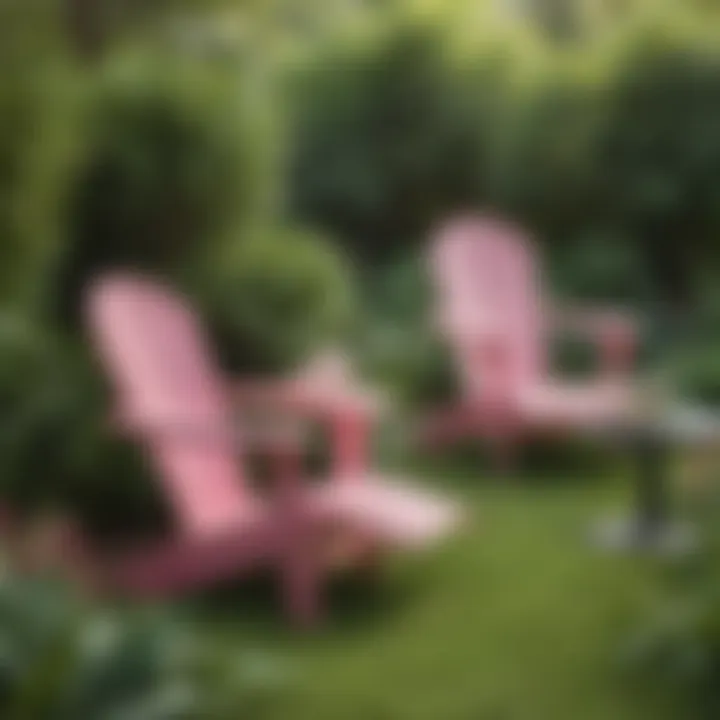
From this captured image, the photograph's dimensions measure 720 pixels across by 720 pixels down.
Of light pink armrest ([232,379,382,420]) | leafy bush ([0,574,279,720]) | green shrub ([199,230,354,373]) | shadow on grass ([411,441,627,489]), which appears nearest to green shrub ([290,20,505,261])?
shadow on grass ([411,441,627,489])

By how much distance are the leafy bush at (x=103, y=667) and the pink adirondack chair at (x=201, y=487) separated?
0.38 m

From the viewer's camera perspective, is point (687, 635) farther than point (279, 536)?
No

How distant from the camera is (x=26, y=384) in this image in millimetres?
3447

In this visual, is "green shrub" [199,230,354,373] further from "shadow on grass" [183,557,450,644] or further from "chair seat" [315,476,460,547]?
"shadow on grass" [183,557,450,644]

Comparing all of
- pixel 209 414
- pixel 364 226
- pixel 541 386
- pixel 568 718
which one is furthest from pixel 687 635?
pixel 364 226

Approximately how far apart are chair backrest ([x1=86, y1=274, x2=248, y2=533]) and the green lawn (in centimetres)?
25

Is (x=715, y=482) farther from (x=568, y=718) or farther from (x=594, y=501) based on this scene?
(x=568, y=718)

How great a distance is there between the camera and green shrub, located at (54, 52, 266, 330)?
361 centimetres

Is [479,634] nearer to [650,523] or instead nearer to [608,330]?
[650,523]

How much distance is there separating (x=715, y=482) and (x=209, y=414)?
1341mm

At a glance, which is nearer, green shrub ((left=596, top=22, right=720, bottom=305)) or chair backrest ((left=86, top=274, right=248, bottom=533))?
chair backrest ((left=86, top=274, right=248, bottom=533))

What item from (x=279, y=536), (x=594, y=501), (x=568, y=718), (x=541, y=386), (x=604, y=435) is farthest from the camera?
(x=541, y=386)

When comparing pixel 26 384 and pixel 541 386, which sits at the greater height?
pixel 541 386

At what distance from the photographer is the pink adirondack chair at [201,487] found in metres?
3.26
